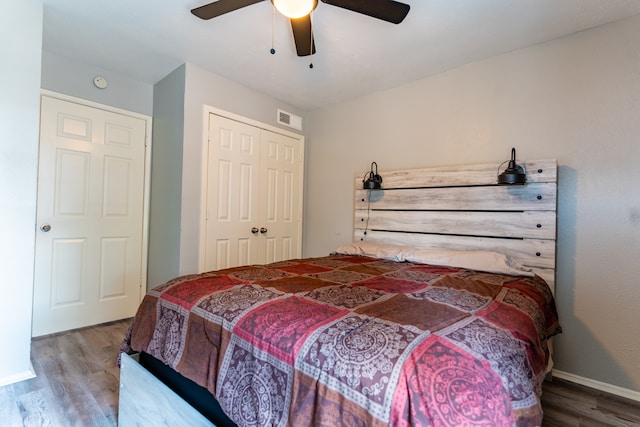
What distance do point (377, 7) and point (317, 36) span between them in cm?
76

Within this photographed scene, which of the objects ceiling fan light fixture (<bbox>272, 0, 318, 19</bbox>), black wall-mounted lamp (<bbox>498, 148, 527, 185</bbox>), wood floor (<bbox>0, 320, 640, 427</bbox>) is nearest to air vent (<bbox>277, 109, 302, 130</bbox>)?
ceiling fan light fixture (<bbox>272, 0, 318, 19</bbox>)

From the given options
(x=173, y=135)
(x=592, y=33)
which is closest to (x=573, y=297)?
(x=592, y=33)

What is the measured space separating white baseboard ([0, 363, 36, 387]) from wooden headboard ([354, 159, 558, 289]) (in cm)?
269

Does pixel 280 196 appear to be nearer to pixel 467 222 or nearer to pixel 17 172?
pixel 467 222

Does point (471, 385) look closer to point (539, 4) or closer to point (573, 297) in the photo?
point (573, 297)

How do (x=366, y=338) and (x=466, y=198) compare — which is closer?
(x=366, y=338)

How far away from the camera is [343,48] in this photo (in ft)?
7.98

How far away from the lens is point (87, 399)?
179 cm

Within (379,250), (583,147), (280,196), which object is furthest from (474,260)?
(280,196)

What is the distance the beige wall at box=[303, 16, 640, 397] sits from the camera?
1.96 m

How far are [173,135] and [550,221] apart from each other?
3.18 metres

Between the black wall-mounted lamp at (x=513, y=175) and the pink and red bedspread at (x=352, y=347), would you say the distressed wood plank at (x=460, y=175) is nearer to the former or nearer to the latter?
the black wall-mounted lamp at (x=513, y=175)

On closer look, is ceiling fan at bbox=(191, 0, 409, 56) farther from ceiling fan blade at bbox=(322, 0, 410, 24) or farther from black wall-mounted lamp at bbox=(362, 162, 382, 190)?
black wall-mounted lamp at bbox=(362, 162, 382, 190)

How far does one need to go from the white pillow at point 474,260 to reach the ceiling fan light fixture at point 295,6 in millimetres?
1842
